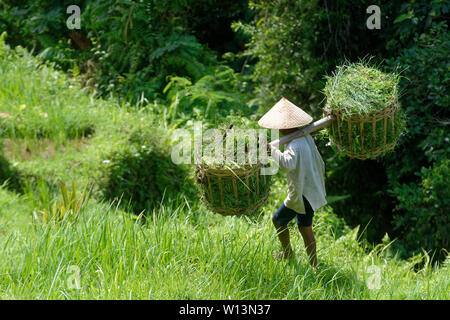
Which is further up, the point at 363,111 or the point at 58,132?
the point at 363,111

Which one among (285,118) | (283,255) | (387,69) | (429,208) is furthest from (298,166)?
(387,69)

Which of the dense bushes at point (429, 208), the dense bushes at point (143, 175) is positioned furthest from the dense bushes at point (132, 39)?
the dense bushes at point (429, 208)

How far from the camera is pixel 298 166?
4.41m

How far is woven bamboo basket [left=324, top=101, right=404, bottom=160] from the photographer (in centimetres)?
429

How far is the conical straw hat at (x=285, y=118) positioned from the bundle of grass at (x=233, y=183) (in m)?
0.26

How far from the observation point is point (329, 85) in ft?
14.9

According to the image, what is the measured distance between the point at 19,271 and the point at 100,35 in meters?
6.70

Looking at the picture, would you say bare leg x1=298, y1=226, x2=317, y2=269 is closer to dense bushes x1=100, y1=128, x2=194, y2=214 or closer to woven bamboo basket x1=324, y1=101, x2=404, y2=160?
woven bamboo basket x1=324, y1=101, x2=404, y2=160

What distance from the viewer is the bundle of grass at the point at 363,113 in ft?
14.0
